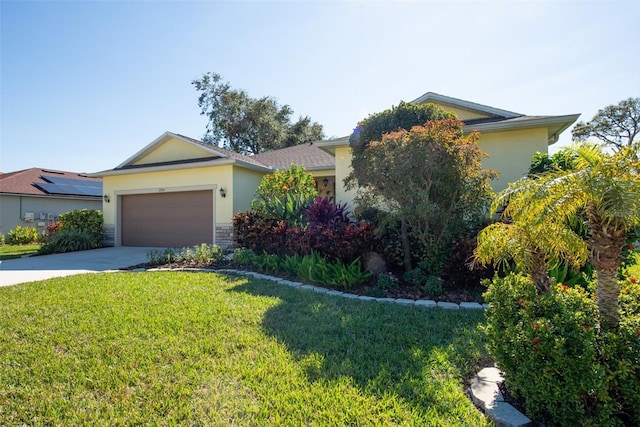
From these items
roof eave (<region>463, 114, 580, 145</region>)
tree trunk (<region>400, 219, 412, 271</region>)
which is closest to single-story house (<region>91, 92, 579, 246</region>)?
roof eave (<region>463, 114, 580, 145</region>)

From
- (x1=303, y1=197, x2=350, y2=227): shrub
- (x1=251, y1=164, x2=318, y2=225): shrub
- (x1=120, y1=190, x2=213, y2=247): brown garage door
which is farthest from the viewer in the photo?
(x1=120, y1=190, x2=213, y2=247): brown garage door

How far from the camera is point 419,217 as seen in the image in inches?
234

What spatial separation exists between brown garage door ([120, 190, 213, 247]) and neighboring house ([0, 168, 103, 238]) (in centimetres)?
918

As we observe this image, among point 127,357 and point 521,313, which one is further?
point 127,357

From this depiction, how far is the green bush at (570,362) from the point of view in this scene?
1.91m

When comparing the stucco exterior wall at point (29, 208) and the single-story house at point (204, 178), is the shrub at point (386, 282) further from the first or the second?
the stucco exterior wall at point (29, 208)

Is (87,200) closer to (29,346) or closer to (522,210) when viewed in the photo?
(29,346)

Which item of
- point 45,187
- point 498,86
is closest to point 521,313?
point 498,86

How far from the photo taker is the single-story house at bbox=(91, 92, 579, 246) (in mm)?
9156

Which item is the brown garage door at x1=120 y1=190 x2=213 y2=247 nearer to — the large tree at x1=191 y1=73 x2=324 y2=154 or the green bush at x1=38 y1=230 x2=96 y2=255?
the green bush at x1=38 y1=230 x2=96 y2=255

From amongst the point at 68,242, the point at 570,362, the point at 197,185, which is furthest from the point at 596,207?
the point at 68,242

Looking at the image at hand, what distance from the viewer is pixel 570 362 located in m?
1.94

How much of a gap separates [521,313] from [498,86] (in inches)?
350

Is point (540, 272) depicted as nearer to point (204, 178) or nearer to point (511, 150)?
point (511, 150)
